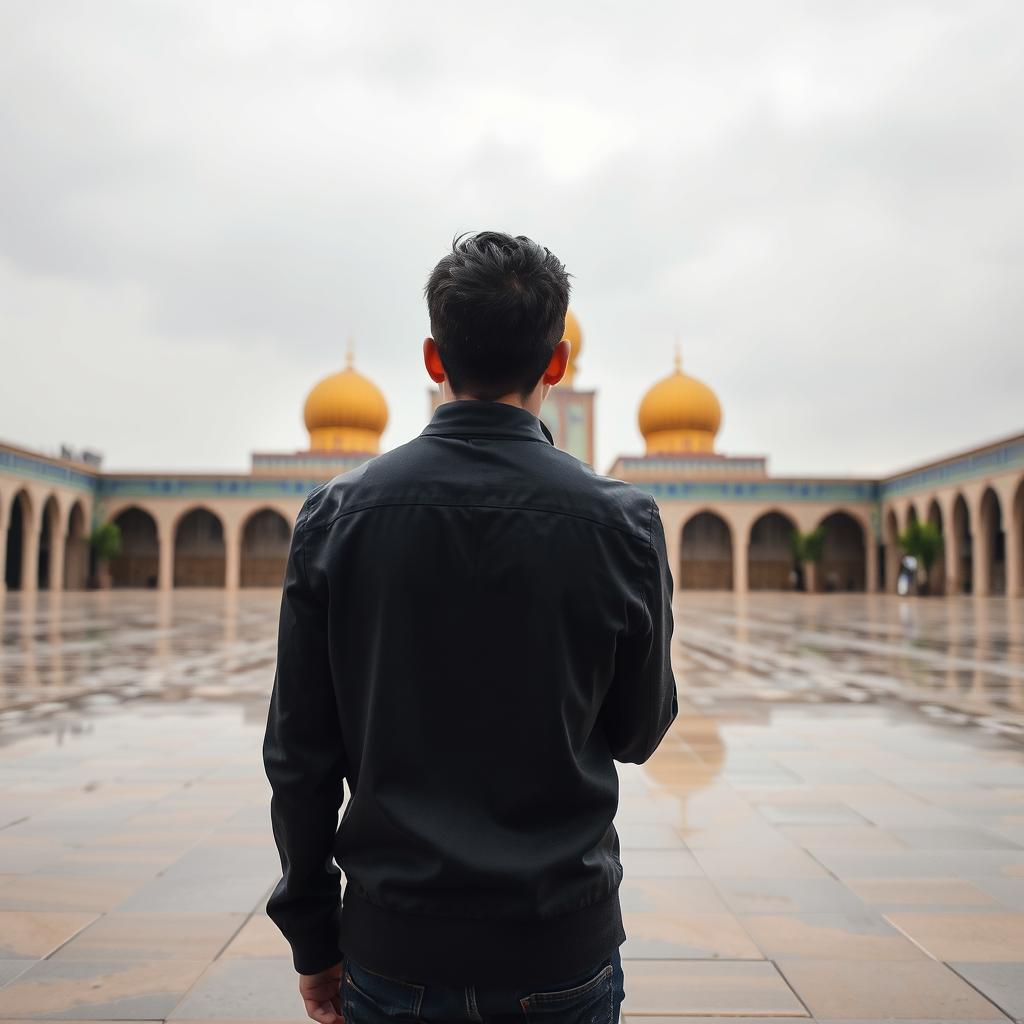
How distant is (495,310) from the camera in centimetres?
127

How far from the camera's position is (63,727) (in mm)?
5785

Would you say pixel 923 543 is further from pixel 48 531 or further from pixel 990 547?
pixel 48 531

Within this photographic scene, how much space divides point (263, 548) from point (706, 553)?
1697cm

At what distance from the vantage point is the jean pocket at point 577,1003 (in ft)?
3.72

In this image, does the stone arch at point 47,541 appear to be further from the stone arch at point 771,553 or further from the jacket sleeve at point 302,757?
the jacket sleeve at point 302,757

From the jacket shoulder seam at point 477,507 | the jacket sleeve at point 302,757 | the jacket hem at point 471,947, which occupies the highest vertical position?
the jacket shoulder seam at point 477,507

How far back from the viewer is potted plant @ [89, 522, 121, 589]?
109 ft

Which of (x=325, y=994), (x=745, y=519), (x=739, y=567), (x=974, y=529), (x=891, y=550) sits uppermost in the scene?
(x=745, y=519)

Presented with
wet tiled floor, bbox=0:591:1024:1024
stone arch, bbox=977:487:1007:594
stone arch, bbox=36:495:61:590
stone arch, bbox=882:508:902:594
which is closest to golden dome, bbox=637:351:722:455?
stone arch, bbox=882:508:902:594

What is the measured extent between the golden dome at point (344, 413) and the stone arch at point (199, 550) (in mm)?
4953

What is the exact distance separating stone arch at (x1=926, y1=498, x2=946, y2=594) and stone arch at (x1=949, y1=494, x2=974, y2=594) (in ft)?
1.57

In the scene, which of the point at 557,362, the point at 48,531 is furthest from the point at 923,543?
the point at 557,362

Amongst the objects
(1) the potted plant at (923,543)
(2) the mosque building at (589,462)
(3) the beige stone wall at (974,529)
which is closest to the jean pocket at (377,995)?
(3) the beige stone wall at (974,529)

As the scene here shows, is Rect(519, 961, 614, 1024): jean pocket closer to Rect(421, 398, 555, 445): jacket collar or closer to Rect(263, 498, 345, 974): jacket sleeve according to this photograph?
Rect(263, 498, 345, 974): jacket sleeve
